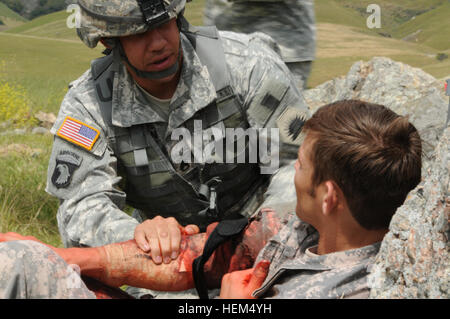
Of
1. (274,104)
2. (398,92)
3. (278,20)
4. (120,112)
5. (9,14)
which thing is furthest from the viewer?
(9,14)

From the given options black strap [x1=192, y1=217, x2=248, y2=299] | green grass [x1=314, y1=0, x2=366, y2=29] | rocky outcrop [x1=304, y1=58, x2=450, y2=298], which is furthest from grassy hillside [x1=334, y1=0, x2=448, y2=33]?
rocky outcrop [x1=304, y1=58, x2=450, y2=298]

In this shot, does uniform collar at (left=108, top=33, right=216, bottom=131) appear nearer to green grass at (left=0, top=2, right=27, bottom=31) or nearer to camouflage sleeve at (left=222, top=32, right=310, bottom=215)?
camouflage sleeve at (left=222, top=32, right=310, bottom=215)

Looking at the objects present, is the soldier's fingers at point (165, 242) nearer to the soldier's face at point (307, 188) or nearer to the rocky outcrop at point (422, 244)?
the soldier's face at point (307, 188)

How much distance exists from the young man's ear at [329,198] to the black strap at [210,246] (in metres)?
0.52

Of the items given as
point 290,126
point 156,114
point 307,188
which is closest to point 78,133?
point 156,114

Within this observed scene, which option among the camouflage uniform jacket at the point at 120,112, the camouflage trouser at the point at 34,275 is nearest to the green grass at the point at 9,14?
the camouflage uniform jacket at the point at 120,112

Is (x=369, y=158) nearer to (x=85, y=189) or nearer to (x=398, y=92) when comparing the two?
(x=85, y=189)

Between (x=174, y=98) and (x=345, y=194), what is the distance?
1.56 metres

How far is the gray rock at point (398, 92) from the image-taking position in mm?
3879

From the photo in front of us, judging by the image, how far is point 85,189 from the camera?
3.06 m

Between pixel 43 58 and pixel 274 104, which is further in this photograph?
pixel 43 58

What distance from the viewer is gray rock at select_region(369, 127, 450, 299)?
156cm
